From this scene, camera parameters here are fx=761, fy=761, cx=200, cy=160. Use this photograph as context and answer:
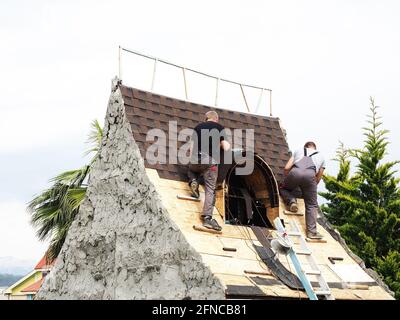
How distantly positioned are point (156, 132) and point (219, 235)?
2275mm

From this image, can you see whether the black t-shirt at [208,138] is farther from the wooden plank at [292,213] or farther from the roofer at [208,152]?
the wooden plank at [292,213]

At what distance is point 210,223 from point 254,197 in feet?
7.13

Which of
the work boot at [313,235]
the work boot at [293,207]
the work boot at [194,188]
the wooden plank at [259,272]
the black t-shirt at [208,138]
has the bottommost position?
the wooden plank at [259,272]

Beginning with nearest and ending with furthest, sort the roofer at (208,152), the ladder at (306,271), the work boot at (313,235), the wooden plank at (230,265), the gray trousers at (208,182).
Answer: the wooden plank at (230,265) < the ladder at (306,271) < the gray trousers at (208,182) < the roofer at (208,152) < the work boot at (313,235)

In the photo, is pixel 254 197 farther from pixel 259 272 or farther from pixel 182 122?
pixel 259 272

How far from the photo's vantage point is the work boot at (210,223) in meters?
11.8

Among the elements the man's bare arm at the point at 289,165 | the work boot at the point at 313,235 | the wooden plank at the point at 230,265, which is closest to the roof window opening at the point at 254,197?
the man's bare arm at the point at 289,165

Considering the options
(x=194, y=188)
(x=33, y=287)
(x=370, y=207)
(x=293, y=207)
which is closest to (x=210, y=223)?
(x=194, y=188)

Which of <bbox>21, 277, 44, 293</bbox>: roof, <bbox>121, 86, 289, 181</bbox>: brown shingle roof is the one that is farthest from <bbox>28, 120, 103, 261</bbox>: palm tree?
<bbox>21, 277, 44, 293</bbox>: roof

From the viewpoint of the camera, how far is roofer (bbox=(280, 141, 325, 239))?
1355 centimetres

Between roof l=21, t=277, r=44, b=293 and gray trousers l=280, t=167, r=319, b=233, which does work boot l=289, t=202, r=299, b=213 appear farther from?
roof l=21, t=277, r=44, b=293

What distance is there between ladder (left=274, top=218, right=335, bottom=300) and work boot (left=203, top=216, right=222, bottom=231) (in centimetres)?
105

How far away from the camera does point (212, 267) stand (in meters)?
10.7

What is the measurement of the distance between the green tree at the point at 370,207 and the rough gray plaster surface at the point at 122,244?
8.72 m
